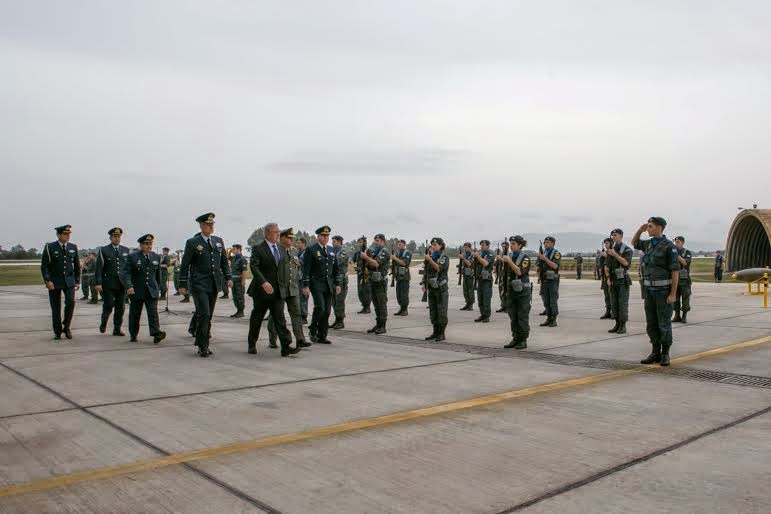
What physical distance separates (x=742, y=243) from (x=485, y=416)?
31.2m

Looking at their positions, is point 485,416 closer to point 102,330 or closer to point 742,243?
point 102,330

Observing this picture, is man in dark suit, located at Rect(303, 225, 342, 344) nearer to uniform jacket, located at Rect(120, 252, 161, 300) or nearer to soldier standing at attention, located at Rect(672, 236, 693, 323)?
uniform jacket, located at Rect(120, 252, 161, 300)

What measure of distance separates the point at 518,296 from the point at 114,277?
686cm

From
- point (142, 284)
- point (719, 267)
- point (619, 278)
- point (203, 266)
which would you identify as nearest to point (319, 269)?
point (203, 266)

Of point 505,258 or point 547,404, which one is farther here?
point 505,258

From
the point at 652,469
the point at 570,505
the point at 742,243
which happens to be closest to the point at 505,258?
the point at 652,469

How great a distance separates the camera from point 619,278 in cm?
1141

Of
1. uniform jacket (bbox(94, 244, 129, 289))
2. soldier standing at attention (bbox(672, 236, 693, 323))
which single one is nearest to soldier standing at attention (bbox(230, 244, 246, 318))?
uniform jacket (bbox(94, 244, 129, 289))

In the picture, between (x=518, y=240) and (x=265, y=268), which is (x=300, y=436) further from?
(x=518, y=240)

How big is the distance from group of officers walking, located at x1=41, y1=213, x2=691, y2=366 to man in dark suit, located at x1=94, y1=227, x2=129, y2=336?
0.06 feet

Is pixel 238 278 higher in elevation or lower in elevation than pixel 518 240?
lower

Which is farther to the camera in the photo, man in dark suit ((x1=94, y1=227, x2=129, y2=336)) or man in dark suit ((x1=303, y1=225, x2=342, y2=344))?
man in dark suit ((x1=94, y1=227, x2=129, y2=336))

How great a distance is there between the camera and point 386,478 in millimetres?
3719

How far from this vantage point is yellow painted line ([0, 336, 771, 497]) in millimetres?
3641
